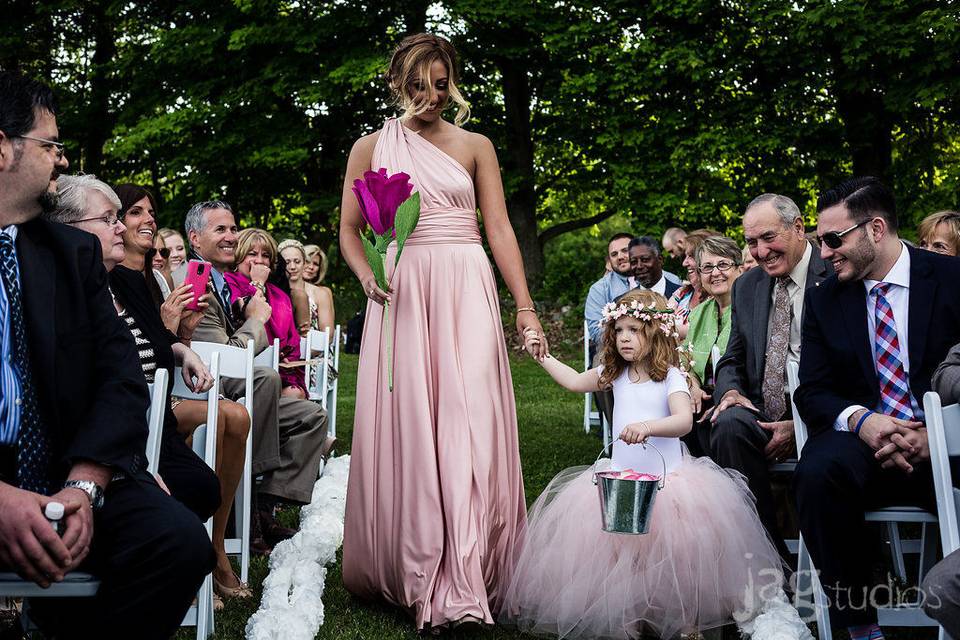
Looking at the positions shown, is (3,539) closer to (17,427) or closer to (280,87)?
(17,427)

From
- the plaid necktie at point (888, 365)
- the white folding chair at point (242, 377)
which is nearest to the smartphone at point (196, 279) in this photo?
the white folding chair at point (242, 377)

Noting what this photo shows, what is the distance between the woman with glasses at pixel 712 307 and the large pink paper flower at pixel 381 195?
118 inches

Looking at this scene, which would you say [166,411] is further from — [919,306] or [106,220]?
[919,306]

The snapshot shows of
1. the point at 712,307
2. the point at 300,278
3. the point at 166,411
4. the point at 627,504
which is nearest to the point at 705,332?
the point at 712,307

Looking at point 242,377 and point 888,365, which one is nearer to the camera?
point 888,365

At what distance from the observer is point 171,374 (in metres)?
4.35

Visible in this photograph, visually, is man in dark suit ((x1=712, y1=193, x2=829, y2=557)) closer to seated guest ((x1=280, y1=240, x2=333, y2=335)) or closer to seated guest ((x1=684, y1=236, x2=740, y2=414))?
seated guest ((x1=684, y1=236, x2=740, y2=414))

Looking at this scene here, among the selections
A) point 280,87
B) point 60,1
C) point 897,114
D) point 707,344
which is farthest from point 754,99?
point 60,1

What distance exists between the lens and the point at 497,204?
4.89 meters

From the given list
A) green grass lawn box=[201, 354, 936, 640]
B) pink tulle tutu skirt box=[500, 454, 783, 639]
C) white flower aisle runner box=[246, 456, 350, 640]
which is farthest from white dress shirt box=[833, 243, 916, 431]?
white flower aisle runner box=[246, 456, 350, 640]

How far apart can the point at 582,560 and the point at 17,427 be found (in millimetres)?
2447

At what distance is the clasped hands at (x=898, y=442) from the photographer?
12.8 feet

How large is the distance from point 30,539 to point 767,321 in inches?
155

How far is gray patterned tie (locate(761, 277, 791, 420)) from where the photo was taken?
532cm
